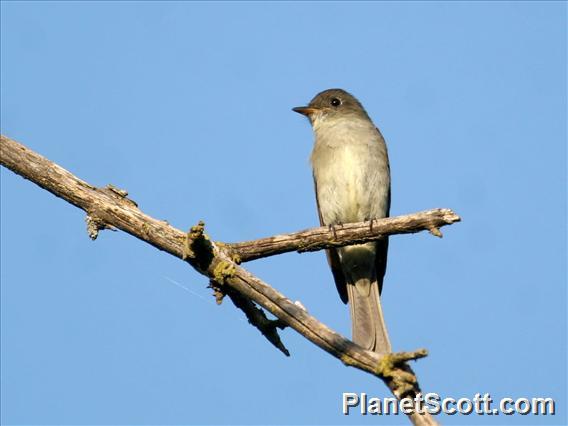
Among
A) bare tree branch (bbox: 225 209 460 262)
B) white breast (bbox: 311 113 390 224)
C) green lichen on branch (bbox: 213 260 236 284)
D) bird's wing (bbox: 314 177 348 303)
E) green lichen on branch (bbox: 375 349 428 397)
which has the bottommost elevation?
green lichen on branch (bbox: 375 349 428 397)

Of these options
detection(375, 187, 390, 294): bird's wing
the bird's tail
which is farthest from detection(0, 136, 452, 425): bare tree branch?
detection(375, 187, 390, 294): bird's wing

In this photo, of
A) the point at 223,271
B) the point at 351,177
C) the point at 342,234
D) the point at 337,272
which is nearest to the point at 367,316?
the point at 337,272

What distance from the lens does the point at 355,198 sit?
352 inches

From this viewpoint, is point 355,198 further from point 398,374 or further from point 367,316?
point 398,374

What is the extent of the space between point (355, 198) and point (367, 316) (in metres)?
1.26

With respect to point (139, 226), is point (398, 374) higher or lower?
lower

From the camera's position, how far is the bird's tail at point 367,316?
26.8ft

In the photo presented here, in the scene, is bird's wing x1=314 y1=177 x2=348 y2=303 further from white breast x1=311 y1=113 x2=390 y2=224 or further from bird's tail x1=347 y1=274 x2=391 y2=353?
white breast x1=311 y1=113 x2=390 y2=224

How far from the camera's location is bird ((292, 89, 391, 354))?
352 inches

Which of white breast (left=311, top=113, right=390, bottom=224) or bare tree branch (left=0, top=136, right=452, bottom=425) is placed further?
→ white breast (left=311, top=113, right=390, bottom=224)

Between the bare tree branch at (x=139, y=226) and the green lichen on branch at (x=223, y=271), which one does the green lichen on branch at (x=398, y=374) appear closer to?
the bare tree branch at (x=139, y=226)

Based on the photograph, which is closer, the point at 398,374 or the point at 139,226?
the point at 398,374

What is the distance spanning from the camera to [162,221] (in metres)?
6.82

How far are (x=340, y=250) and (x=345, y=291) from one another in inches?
17.7
